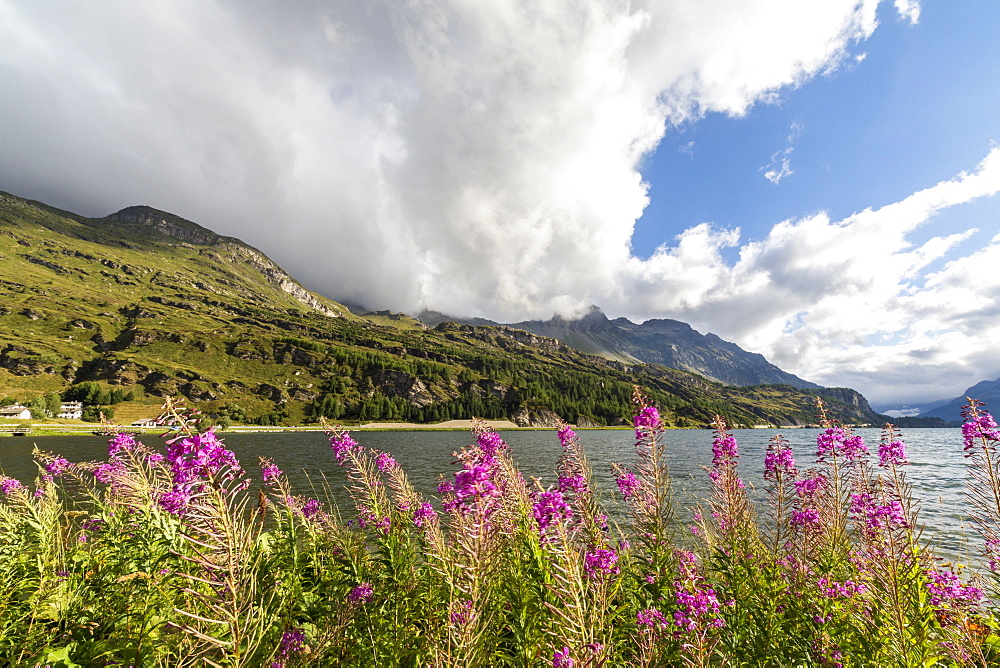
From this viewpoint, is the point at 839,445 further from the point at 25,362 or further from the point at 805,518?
the point at 25,362

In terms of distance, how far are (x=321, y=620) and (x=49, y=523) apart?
5.00m

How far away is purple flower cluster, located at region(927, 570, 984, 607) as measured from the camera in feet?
20.1

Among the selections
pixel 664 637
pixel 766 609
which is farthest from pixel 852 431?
pixel 664 637

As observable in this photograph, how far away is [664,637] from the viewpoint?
182 inches

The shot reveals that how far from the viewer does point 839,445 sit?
7969 mm

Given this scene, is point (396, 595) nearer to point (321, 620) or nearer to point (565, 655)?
point (321, 620)

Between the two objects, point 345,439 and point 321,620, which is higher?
point 345,439

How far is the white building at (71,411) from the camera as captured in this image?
133200 millimetres

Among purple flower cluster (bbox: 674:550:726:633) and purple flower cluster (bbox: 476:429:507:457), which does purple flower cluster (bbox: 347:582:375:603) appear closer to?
purple flower cluster (bbox: 476:429:507:457)

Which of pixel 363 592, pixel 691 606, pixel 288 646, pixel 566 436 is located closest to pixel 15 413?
pixel 363 592

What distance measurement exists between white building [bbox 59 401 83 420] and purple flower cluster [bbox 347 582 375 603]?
18710 cm

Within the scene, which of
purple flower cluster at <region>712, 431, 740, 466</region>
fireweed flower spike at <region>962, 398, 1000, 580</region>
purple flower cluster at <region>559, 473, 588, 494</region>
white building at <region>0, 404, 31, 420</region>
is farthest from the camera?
white building at <region>0, 404, 31, 420</region>

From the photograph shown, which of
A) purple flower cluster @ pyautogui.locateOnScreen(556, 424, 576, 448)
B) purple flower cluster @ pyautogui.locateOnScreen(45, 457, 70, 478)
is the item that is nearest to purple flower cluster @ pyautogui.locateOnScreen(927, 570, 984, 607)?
purple flower cluster @ pyautogui.locateOnScreen(556, 424, 576, 448)

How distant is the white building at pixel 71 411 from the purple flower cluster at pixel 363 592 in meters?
187
